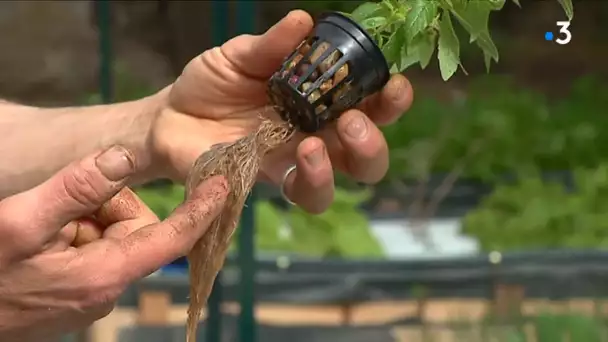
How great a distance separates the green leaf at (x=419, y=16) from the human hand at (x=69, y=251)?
209 mm

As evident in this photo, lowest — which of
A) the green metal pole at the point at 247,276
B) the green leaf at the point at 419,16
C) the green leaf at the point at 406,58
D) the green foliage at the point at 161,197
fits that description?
the green metal pole at the point at 247,276

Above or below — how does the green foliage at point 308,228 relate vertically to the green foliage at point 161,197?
below

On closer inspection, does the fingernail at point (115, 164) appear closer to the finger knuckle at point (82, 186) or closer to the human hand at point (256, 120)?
the finger knuckle at point (82, 186)

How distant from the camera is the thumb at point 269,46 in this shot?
0.70 meters

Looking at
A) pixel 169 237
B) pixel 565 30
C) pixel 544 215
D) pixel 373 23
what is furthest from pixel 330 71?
pixel 544 215

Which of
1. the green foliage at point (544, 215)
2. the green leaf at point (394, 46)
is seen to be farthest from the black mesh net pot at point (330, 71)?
Answer: the green foliage at point (544, 215)

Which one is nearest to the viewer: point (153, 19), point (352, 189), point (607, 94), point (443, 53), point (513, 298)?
point (443, 53)

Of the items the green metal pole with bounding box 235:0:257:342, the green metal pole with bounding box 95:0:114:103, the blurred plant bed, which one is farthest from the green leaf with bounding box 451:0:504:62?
the blurred plant bed

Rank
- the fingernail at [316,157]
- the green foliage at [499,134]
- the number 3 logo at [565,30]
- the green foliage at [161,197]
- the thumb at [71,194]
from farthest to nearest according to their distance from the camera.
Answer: the green foliage at [499,134] → the green foliage at [161,197] → the number 3 logo at [565,30] → the fingernail at [316,157] → the thumb at [71,194]

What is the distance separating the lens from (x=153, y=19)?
3.55ft

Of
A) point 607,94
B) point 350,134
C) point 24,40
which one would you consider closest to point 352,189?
point 607,94

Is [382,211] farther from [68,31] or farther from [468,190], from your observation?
[68,31]

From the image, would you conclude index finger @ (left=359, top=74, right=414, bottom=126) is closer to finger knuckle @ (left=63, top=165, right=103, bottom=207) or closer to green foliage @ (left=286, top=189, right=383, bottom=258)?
finger knuckle @ (left=63, top=165, right=103, bottom=207)

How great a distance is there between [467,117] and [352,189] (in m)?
0.25
